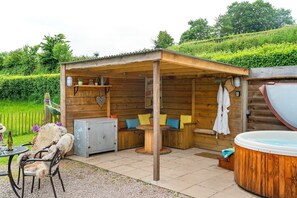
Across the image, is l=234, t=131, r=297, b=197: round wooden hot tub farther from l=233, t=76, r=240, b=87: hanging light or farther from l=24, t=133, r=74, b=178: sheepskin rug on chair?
l=24, t=133, r=74, b=178: sheepskin rug on chair

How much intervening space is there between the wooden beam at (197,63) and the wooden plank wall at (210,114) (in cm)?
80

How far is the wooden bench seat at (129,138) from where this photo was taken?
7.16 m

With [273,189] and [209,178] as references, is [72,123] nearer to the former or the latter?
[209,178]

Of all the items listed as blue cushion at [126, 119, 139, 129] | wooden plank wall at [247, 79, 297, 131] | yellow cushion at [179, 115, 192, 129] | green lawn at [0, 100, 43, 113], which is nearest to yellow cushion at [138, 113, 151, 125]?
blue cushion at [126, 119, 139, 129]

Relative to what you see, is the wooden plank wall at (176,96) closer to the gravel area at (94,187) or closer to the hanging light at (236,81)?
the hanging light at (236,81)

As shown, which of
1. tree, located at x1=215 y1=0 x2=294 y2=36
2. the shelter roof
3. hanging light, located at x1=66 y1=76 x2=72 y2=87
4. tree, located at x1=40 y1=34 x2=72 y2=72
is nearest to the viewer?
the shelter roof

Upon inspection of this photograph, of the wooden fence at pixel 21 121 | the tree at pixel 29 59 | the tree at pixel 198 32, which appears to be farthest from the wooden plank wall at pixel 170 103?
the tree at pixel 198 32

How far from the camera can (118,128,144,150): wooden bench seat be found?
7160mm

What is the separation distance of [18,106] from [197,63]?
515 inches

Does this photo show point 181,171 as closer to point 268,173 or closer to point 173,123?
point 268,173

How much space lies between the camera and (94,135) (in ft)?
20.8

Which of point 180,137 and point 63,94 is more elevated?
point 63,94

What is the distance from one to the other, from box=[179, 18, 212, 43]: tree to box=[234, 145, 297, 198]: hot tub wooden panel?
20.8 metres

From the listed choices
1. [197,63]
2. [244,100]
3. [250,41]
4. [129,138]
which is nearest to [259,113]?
[244,100]
